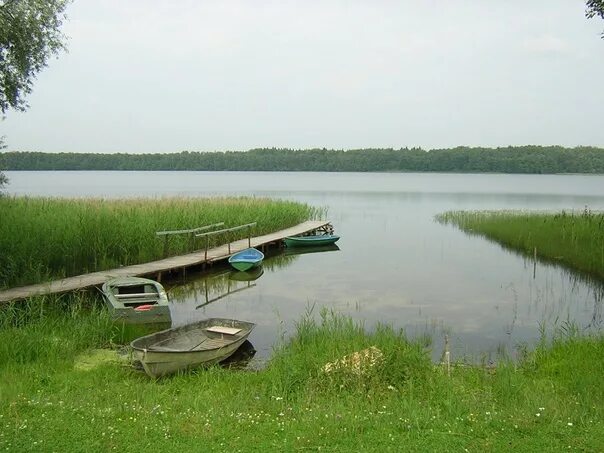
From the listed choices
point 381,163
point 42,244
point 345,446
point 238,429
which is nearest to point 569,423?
point 345,446

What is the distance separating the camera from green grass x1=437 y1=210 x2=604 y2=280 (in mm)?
18500

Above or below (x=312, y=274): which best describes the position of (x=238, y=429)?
above

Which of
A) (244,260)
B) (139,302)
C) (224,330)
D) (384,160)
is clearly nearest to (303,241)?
(244,260)

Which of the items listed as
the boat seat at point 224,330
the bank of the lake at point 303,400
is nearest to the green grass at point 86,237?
the bank of the lake at point 303,400

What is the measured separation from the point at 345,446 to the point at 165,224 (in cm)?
1696

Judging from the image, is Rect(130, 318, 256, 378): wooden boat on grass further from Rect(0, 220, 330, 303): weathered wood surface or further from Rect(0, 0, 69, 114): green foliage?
Rect(0, 0, 69, 114): green foliage

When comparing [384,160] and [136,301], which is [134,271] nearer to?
[136,301]

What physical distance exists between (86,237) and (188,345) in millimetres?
8549

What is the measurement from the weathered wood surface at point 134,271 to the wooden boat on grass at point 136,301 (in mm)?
1089

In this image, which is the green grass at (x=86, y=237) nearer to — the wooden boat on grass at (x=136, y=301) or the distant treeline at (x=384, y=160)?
the wooden boat on grass at (x=136, y=301)

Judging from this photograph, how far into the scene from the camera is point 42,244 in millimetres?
15250

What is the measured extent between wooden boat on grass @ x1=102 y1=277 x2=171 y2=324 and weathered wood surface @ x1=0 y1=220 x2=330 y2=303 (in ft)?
3.57

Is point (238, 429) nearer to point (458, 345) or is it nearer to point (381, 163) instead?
point (458, 345)

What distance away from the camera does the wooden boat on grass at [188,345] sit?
27.2 ft
